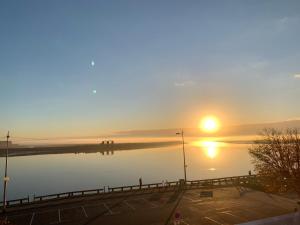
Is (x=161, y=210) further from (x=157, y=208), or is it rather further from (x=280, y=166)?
(x=280, y=166)

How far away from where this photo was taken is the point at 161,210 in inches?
1314

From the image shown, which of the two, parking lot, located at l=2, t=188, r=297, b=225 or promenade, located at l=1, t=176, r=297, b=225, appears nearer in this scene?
parking lot, located at l=2, t=188, r=297, b=225

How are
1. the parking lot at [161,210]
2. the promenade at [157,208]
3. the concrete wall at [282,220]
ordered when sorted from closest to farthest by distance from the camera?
the concrete wall at [282,220], the parking lot at [161,210], the promenade at [157,208]

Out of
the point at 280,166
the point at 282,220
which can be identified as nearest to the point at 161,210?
the point at 280,166

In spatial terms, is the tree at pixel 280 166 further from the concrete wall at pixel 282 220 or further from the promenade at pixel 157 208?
the concrete wall at pixel 282 220

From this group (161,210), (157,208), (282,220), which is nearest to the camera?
(282,220)

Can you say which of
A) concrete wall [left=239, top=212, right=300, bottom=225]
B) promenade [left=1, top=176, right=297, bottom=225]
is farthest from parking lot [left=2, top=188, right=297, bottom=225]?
concrete wall [left=239, top=212, right=300, bottom=225]

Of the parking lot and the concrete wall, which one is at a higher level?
the concrete wall

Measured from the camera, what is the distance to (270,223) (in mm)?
7434

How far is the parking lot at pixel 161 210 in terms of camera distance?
97.6ft

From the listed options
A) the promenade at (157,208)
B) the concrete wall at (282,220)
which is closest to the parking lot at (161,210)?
the promenade at (157,208)

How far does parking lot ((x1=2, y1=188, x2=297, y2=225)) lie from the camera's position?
97.6 feet

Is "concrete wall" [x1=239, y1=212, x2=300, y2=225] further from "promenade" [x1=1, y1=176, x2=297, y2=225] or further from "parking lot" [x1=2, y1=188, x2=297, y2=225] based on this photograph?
"promenade" [x1=1, y1=176, x2=297, y2=225]

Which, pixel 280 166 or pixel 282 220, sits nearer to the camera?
pixel 282 220
